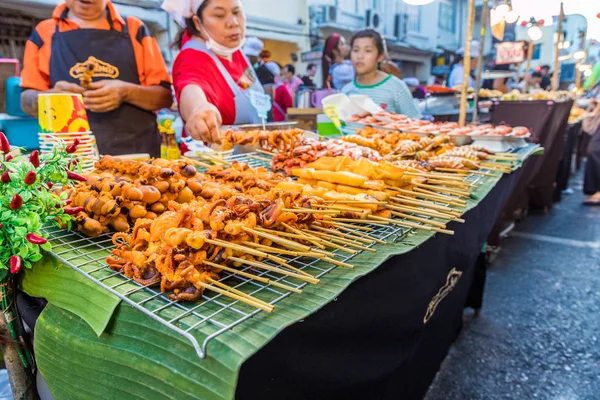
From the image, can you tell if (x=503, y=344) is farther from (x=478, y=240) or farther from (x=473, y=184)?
(x=473, y=184)

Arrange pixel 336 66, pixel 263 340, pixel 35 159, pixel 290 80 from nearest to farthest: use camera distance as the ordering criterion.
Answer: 1. pixel 263 340
2. pixel 35 159
3. pixel 336 66
4. pixel 290 80

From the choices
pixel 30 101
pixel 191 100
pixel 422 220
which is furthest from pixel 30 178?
pixel 30 101

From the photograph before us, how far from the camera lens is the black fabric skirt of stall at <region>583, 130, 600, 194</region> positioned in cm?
719

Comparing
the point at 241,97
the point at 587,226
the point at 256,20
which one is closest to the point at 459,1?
the point at 256,20

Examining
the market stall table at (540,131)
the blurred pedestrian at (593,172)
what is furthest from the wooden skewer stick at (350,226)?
the blurred pedestrian at (593,172)

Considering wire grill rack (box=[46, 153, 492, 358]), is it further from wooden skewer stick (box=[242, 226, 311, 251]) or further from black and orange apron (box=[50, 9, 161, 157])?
black and orange apron (box=[50, 9, 161, 157])

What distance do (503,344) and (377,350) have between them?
7.10ft

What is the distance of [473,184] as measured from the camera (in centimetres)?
254

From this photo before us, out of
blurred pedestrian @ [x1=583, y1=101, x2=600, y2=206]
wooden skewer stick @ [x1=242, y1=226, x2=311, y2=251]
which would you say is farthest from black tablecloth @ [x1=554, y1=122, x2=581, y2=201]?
wooden skewer stick @ [x1=242, y1=226, x2=311, y2=251]

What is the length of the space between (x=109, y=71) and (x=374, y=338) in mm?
3340

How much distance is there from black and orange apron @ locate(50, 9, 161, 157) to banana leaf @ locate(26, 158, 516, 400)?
2.60 m

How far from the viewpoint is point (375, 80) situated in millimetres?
5363

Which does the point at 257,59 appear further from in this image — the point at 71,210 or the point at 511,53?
the point at 71,210

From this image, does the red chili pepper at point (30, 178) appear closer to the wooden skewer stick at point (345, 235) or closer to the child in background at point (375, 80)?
the wooden skewer stick at point (345, 235)
